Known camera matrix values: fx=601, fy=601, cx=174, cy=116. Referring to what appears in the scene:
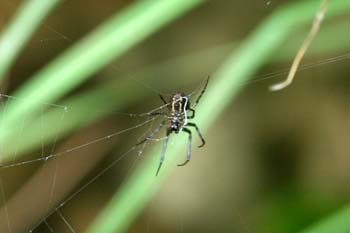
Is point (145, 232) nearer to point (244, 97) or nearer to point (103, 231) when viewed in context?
Result: point (244, 97)

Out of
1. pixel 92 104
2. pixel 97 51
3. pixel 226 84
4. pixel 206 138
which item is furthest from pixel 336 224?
pixel 206 138

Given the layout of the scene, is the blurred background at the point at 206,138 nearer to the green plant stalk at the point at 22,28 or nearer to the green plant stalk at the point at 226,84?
the green plant stalk at the point at 226,84

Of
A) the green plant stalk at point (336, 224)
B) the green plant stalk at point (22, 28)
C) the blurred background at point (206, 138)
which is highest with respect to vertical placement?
the green plant stalk at point (22, 28)

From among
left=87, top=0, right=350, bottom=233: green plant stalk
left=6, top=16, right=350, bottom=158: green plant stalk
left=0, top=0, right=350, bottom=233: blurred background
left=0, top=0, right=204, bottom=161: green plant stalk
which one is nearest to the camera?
left=0, top=0, right=204, bottom=161: green plant stalk

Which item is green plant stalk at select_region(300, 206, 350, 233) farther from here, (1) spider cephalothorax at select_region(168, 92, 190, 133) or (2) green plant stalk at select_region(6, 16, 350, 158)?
(1) spider cephalothorax at select_region(168, 92, 190, 133)

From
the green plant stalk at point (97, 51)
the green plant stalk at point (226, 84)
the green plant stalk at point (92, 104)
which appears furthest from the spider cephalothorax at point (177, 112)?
the green plant stalk at point (97, 51)

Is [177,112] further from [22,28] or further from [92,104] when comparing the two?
[22,28]

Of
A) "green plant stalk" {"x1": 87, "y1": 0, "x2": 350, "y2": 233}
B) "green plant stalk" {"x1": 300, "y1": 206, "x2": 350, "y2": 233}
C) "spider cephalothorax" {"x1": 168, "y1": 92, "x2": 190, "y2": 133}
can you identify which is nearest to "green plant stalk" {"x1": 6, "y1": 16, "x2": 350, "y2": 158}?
"spider cephalothorax" {"x1": 168, "y1": 92, "x2": 190, "y2": 133}

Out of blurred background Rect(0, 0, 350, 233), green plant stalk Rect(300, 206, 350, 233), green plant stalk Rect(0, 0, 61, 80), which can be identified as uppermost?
green plant stalk Rect(0, 0, 61, 80)
